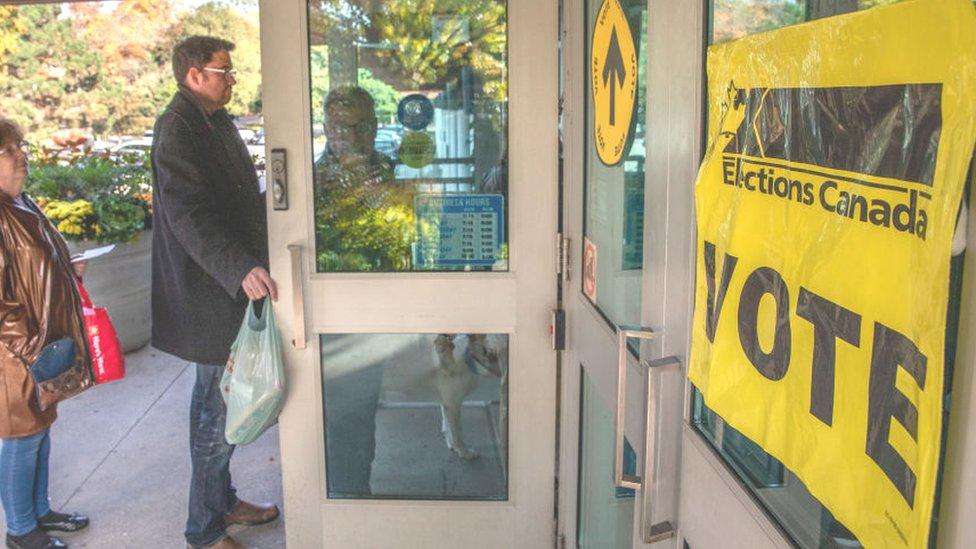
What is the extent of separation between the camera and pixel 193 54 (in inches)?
128

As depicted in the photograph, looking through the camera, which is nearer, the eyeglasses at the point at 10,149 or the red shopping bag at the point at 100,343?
the eyeglasses at the point at 10,149

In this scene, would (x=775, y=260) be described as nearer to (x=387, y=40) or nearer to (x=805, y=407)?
(x=805, y=407)

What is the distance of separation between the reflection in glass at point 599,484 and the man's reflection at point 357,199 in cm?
79

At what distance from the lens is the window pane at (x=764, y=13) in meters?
1.08

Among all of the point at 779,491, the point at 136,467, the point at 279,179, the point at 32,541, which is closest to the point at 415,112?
the point at 279,179

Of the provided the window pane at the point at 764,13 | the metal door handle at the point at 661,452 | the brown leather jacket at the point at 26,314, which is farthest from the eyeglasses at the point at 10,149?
the window pane at the point at 764,13

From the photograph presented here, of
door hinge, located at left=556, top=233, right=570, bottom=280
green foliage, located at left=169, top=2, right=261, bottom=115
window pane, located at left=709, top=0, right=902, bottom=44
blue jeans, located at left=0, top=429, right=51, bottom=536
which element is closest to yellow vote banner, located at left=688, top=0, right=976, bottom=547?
window pane, located at left=709, top=0, right=902, bottom=44

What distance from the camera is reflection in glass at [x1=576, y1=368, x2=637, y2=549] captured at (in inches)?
90.4

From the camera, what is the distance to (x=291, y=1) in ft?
9.05

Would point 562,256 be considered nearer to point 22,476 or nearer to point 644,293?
point 644,293

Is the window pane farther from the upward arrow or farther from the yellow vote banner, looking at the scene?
the upward arrow

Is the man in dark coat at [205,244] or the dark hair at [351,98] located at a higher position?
the dark hair at [351,98]

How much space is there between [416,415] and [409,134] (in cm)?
100

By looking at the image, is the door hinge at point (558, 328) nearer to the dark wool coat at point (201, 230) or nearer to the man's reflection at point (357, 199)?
the man's reflection at point (357, 199)
